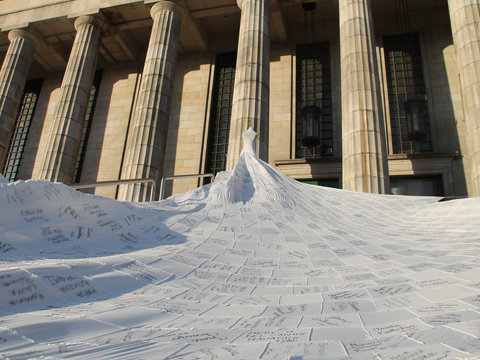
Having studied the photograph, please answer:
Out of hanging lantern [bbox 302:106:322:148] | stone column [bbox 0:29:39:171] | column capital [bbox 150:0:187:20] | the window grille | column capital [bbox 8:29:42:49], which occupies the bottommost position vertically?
the window grille

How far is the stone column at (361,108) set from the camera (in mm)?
12422

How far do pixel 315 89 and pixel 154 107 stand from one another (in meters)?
7.84

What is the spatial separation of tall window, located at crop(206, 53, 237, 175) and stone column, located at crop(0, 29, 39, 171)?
9298 mm

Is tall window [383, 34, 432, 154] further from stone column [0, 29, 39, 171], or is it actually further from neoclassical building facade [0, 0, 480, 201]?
stone column [0, 29, 39, 171]

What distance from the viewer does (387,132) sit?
17.1 meters

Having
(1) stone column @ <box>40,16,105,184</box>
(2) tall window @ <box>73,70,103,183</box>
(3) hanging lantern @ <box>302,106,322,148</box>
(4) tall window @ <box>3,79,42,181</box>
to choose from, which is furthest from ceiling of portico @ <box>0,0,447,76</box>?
(3) hanging lantern @ <box>302,106,322,148</box>

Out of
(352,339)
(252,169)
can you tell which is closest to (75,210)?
(352,339)

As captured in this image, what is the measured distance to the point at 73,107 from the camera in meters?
17.6

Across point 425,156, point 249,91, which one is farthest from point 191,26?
point 425,156

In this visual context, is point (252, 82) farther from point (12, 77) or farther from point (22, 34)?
point (22, 34)

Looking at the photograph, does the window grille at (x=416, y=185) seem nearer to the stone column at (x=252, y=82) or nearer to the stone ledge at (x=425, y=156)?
the stone ledge at (x=425, y=156)

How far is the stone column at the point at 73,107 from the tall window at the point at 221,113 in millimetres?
5971

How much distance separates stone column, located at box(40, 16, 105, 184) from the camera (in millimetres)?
16688

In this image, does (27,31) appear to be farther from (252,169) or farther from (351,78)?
(252,169)
